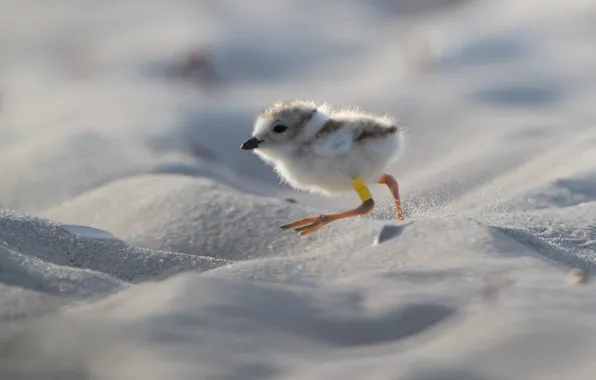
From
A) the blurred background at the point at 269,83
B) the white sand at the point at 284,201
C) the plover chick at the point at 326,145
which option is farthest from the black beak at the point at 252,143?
the blurred background at the point at 269,83

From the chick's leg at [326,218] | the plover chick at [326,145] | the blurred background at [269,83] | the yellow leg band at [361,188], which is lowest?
the chick's leg at [326,218]

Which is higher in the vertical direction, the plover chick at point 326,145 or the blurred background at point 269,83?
the blurred background at point 269,83

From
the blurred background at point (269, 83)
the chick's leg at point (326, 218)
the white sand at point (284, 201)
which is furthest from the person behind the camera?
the blurred background at point (269, 83)

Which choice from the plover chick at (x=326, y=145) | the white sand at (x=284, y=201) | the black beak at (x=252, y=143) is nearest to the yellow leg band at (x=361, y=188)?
the plover chick at (x=326, y=145)

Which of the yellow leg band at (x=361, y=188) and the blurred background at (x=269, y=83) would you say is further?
the blurred background at (x=269, y=83)

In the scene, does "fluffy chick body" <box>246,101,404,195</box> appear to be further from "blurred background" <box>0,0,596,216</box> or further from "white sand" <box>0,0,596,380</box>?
"blurred background" <box>0,0,596,216</box>

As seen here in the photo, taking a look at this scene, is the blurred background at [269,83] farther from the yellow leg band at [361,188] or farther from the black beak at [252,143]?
the black beak at [252,143]

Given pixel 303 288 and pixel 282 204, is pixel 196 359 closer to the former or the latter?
pixel 303 288

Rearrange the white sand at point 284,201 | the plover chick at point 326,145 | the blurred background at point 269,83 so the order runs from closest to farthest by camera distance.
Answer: the white sand at point 284,201 < the plover chick at point 326,145 < the blurred background at point 269,83

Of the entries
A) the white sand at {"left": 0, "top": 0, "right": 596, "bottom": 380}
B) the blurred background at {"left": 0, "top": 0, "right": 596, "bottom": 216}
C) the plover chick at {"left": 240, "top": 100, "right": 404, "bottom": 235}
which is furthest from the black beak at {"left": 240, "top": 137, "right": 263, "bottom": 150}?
the blurred background at {"left": 0, "top": 0, "right": 596, "bottom": 216}
